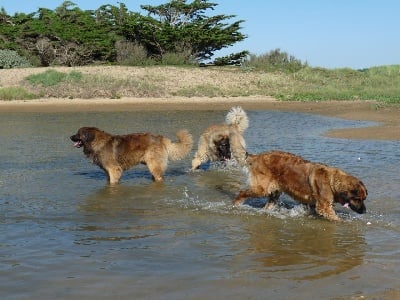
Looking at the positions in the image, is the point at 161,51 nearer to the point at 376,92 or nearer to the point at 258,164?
the point at 376,92

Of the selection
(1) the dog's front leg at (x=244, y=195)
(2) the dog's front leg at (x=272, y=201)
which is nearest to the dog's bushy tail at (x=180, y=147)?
(1) the dog's front leg at (x=244, y=195)

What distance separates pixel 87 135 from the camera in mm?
10562

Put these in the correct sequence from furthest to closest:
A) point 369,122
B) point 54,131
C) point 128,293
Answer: point 369,122 < point 54,131 < point 128,293

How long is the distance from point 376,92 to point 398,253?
29819mm

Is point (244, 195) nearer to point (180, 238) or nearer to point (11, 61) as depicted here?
point (180, 238)

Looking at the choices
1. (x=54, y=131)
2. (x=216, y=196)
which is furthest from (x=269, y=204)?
(x=54, y=131)

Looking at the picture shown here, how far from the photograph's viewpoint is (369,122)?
21.2 metres

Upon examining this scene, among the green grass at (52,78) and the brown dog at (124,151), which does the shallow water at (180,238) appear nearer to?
the brown dog at (124,151)

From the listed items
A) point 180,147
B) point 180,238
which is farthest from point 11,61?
point 180,238

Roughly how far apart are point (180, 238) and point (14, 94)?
83.4ft

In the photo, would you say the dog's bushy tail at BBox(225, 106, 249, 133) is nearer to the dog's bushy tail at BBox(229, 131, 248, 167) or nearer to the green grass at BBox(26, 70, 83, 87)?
the dog's bushy tail at BBox(229, 131, 248, 167)

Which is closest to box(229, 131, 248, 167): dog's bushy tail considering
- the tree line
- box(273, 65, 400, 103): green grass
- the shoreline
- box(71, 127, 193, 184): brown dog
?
box(71, 127, 193, 184): brown dog

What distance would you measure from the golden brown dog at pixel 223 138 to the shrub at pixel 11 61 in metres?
28.5

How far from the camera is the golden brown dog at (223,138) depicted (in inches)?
443
